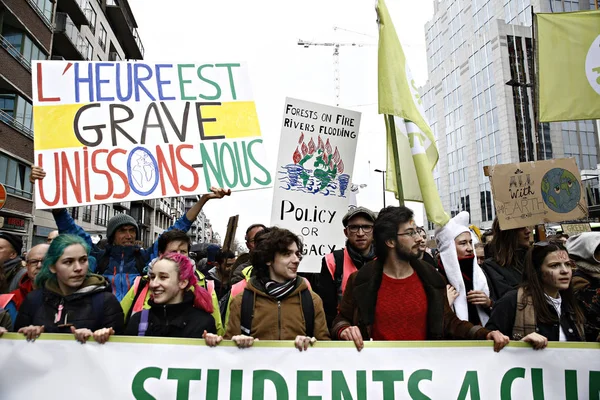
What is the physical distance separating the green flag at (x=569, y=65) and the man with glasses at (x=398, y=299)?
2599 mm

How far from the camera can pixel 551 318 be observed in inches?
103

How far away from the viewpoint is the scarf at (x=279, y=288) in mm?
2699

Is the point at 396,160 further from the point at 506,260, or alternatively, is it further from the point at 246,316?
the point at 246,316

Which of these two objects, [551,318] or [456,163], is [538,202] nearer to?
[551,318]

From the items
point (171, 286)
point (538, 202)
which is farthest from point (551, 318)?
point (171, 286)

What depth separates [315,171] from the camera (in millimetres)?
4297

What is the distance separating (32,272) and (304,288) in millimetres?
1928

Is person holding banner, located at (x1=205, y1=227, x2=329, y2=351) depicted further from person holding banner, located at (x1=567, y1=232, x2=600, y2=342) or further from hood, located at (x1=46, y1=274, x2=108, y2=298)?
person holding banner, located at (x1=567, y1=232, x2=600, y2=342)

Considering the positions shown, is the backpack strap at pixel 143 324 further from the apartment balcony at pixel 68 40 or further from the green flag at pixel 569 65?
the apartment balcony at pixel 68 40

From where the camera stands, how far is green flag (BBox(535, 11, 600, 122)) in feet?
14.1

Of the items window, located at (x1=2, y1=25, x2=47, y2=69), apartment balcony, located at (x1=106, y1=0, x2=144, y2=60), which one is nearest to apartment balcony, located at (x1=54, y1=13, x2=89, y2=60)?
window, located at (x1=2, y1=25, x2=47, y2=69)

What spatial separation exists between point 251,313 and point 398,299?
2.77ft

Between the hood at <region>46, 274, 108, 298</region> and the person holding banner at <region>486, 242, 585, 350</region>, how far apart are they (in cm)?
226

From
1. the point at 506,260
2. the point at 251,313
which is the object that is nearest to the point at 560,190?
the point at 506,260
